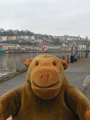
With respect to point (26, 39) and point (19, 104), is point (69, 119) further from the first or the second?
point (26, 39)

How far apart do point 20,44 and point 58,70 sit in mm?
118567

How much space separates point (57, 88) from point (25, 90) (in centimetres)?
52

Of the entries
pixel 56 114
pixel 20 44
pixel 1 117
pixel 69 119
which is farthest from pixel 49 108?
pixel 20 44

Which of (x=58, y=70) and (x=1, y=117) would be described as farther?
(x=58, y=70)

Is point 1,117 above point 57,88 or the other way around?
the other way around

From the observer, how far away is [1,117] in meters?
1.96

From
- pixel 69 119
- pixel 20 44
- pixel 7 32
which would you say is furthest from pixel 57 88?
pixel 7 32

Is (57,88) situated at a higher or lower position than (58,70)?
lower

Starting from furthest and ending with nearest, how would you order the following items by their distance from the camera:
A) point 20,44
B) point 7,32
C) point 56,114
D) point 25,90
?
point 7,32
point 20,44
point 25,90
point 56,114

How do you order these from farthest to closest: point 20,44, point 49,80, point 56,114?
point 20,44, point 56,114, point 49,80

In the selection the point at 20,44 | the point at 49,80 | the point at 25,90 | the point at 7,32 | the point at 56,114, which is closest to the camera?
the point at 49,80

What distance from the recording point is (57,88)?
193cm

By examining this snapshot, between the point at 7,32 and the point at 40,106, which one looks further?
the point at 7,32

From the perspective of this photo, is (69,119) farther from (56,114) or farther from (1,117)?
(1,117)
